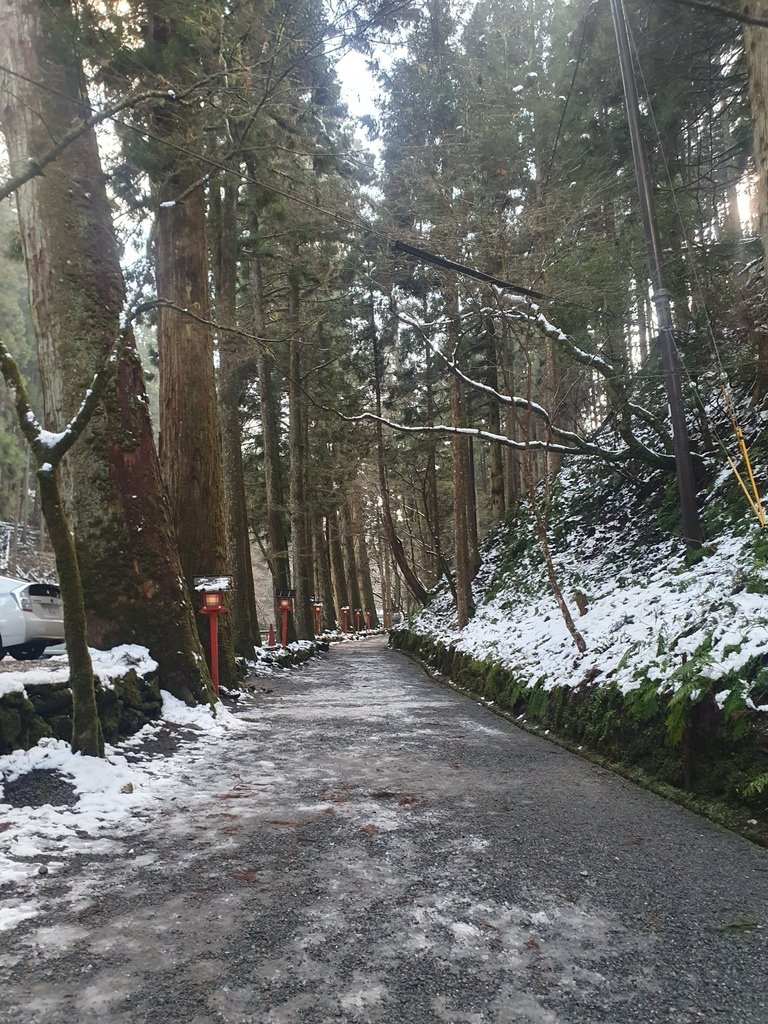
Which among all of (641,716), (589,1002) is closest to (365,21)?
(641,716)

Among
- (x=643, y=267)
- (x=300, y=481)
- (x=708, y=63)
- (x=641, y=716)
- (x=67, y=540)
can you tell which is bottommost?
(x=641, y=716)

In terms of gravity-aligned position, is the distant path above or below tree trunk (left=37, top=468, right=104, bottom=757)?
below

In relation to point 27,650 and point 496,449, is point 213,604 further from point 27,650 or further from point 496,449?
point 496,449

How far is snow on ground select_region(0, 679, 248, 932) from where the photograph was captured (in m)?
2.92

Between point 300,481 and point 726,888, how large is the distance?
48.4 feet

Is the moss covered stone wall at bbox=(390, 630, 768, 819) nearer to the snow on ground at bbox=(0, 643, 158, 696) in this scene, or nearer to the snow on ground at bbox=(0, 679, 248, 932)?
the snow on ground at bbox=(0, 679, 248, 932)

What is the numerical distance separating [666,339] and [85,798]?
253 inches

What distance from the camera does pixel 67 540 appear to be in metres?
4.39

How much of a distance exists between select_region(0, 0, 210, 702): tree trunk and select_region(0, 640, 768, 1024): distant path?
7.12 feet

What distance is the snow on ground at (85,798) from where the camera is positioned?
2.92m

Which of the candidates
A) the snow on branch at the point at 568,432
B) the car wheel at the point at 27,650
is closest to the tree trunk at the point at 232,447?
the car wheel at the point at 27,650

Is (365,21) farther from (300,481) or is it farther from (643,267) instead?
(300,481)

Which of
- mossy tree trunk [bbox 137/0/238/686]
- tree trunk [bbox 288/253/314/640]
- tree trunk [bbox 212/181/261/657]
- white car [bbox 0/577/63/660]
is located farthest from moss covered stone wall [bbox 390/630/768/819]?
tree trunk [bbox 288/253/314/640]

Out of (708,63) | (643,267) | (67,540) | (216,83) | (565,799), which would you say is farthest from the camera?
(643,267)
